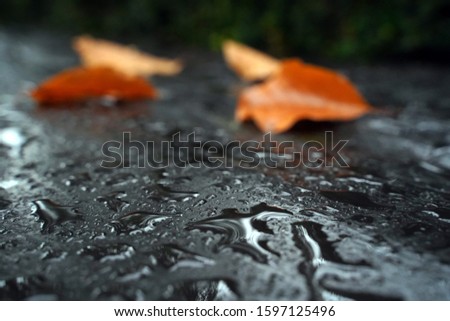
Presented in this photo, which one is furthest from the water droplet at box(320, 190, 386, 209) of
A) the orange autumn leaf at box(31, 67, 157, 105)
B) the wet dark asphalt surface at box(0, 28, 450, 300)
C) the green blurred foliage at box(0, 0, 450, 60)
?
the green blurred foliage at box(0, 0, 450, 60)

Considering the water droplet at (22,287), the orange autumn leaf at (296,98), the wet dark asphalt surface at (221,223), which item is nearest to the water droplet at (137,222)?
the wet dark asphalt surface at (221,223)

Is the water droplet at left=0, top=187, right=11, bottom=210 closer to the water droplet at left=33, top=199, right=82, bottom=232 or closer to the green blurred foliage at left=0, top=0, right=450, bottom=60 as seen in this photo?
the water droplet at left=33, top=199, right=82, bottom=232

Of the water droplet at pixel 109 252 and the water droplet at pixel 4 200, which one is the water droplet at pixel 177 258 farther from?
the water droplet at pixel 4 200

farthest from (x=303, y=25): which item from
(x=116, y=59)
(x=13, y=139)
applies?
(x=13, y=139)

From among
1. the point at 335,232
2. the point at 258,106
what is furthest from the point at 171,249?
the point at 258,106

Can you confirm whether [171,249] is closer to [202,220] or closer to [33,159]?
[202,220]
